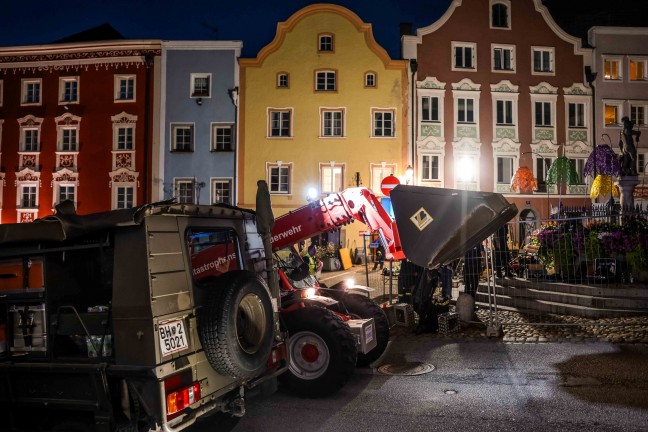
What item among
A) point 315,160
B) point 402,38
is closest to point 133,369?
point 315,160

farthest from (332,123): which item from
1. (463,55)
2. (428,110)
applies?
(463,55)

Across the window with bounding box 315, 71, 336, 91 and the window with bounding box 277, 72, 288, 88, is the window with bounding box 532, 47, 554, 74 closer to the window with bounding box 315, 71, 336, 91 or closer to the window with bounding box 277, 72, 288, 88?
the window with bounding box 315, 71, 336, 91

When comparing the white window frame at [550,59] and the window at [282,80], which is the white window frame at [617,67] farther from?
the window at [282,80]

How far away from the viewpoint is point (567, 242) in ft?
42.4

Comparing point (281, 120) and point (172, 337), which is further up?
point (281, 120)

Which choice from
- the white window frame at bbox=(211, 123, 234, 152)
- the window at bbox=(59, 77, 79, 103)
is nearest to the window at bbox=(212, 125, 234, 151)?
the white window frame at bbox=(211, 123, 234, 152)

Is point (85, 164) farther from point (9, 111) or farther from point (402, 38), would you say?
point (402, 38)

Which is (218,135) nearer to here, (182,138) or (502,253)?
(182,138)

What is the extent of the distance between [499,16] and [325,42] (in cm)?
1073

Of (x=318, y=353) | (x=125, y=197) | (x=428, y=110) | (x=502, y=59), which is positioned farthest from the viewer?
(x=502, y=59)

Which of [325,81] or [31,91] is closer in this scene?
Result: [325,81]

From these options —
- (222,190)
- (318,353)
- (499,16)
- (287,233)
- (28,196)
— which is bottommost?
(318,353)

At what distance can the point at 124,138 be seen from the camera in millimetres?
33375

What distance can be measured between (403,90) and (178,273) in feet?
96.6
